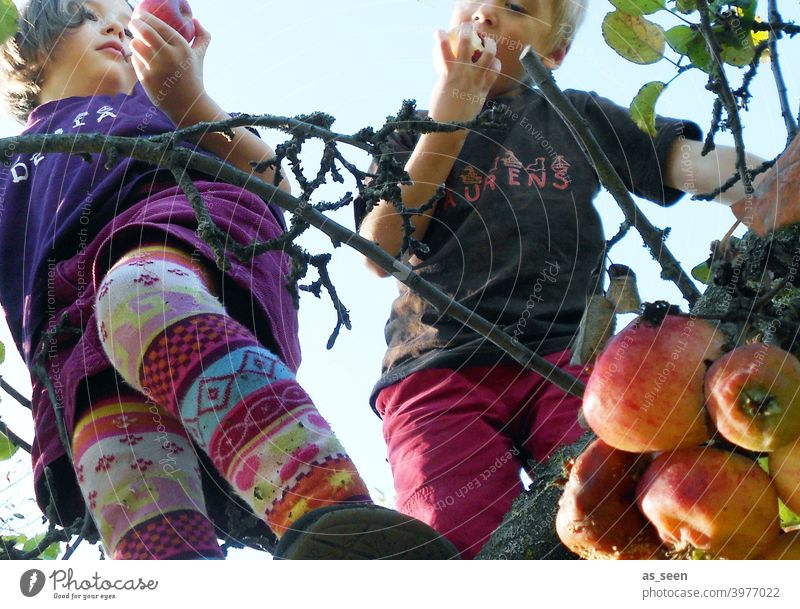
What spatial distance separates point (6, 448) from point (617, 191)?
2.67ft

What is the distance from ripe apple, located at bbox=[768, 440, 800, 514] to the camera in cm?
54

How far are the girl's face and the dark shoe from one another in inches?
35.2

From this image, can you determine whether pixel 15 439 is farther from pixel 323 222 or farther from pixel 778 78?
pixel 778 78

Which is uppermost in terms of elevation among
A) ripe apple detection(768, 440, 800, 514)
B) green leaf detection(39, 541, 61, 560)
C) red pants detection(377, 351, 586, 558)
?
ripe apple detection(768, 440, 800, 514)

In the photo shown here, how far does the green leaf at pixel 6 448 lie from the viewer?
1248mm

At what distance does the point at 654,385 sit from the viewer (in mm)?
561

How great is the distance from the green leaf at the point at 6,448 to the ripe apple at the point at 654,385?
0.87 metres

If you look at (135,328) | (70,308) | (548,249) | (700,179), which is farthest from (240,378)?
(700,179)

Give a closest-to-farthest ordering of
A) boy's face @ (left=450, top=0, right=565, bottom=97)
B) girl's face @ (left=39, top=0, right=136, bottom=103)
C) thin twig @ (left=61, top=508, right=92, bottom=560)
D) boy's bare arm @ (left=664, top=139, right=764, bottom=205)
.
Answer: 1. thin twig @ (left=61, top=508, right=92, bottom=560)
2. boy's bare arm @ (left=664, top=139, right=764, bottom=205)
3. boy's face @ (left=450, top=0, right=565, bottom=97)
4. girl's face @ (left=39, top=0, right=136, bottom=103)

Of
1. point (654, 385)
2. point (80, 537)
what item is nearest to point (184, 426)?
point (80, 537)

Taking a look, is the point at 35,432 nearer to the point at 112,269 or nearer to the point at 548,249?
the point at 112,269

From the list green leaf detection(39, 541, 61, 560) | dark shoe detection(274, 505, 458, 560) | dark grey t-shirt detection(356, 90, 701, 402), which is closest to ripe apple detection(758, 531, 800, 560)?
dark shoe detection(274, 505, 458, 560)

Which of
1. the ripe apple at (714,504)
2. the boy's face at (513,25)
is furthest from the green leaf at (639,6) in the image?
the ripe apple at (714,504)

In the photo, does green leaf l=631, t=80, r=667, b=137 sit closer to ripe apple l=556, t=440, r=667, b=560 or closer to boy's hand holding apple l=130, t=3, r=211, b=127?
ripe apple l=556, t=440, r=667, b=560
